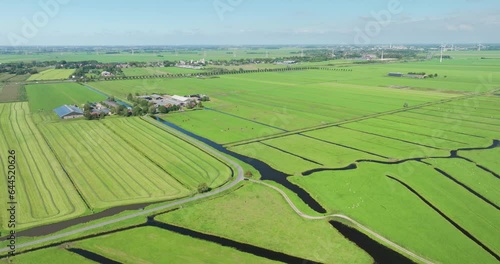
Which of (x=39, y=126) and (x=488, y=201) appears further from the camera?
(x=39, y=126)

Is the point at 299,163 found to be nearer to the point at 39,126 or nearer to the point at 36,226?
the point at 36,226

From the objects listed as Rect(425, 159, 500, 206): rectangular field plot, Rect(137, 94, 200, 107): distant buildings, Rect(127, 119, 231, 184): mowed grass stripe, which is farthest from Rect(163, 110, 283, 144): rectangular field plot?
Rect(425, 159, 500, 206): rectangular field plot

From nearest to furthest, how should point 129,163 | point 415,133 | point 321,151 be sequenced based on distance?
point 129,163 < point 321,151 < point 415,133

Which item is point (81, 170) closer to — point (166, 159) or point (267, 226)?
point (166, 159)

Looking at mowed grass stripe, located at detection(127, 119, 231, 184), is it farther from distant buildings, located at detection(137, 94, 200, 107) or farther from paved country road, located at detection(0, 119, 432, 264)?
distant buildings, located at detection(137, 94, 200, 107)

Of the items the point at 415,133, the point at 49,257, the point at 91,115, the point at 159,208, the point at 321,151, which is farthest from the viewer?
the point at 91,115

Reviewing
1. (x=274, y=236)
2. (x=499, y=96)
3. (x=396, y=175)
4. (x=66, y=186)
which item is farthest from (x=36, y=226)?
(x=499, y=96)

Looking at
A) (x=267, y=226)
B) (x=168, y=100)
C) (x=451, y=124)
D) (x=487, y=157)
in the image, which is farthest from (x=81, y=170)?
(x=451, y=124)

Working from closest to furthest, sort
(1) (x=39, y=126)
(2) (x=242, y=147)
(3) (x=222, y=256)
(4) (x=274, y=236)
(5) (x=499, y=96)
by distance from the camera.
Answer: (3) (x=222, y=256), (4) (x=274, y=236), (2) (x=242, y=147), (1) (x=39, y=126), (5) (x=499, y=96)
